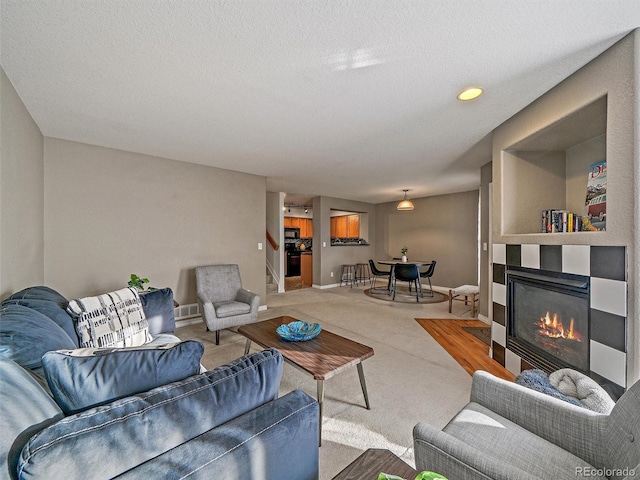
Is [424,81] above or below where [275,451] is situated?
above

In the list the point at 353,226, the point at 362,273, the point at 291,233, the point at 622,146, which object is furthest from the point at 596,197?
the point at 291,233

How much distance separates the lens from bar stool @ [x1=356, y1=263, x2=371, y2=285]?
7.60 meters

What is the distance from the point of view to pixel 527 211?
8.26 ft

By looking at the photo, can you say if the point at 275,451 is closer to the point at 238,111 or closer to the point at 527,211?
the point at 238,111

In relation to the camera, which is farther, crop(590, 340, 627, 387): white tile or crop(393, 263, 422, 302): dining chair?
crop(393, 263, 422, 302): dining chair

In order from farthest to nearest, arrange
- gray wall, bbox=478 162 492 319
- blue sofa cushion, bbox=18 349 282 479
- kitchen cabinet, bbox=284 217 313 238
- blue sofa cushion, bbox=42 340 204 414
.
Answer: kitchen cabinet, bbox=284 217 313 238, gray wall, bbox=478 162 492 319, blue sofa cushion, bbox=42 340 204 414, blue sofa cushion, bbox=18 349 282 479

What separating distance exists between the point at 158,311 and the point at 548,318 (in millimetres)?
3134

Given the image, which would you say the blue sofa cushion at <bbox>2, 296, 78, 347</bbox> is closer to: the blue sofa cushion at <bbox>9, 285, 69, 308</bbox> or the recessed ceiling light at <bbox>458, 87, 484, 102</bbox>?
the blue sofa cushion at <bbox>9, 285, 69, 308</bbox>

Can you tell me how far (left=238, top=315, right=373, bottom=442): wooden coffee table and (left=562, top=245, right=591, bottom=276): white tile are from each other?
1480mm

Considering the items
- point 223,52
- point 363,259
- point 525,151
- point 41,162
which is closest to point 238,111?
point 223,52

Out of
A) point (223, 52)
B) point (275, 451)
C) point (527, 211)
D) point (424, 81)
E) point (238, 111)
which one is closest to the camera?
point (275, 451)

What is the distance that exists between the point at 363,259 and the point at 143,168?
5.84 metres

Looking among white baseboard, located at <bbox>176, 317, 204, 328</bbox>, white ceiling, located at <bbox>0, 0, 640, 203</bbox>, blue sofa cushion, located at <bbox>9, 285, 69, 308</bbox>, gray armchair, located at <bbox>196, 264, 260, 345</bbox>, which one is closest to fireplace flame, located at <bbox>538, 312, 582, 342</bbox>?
white ceiling, located at <bbox>0, 0, 640, 203</bbox>

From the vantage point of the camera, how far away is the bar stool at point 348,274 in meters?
7.29
